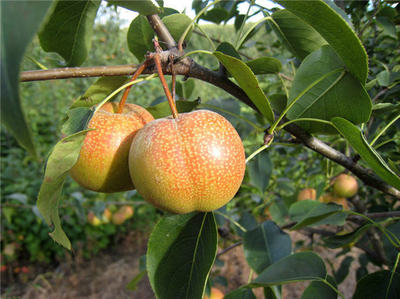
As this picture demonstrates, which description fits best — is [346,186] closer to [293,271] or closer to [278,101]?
[278,101]

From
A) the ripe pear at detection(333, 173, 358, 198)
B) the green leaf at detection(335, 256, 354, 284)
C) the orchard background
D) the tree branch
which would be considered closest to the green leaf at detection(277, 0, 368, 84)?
the orchard background

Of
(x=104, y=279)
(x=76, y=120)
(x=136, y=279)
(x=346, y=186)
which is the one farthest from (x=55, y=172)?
(x=104, y=279)

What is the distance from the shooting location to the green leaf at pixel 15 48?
27 cm

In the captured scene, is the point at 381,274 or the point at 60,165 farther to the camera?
the point at 381,274

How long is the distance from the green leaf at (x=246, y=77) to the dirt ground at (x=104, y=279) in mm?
2434

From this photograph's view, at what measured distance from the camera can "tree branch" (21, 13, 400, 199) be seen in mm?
630

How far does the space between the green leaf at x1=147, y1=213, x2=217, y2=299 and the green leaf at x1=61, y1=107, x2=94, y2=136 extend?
30 cm

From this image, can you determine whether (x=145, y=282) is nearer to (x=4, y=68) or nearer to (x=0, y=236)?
(x=0, y=236)

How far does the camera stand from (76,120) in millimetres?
649

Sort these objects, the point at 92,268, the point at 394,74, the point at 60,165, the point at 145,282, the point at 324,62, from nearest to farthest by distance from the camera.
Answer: the point at 60,165, the point at 324,62, the point at 394,74, the point at 145,282, the point at 92,268

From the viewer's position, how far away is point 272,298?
83 centimetres

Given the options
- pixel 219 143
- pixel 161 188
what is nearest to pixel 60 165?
pixel 161 188

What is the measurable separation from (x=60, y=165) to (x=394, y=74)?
98 centimetres

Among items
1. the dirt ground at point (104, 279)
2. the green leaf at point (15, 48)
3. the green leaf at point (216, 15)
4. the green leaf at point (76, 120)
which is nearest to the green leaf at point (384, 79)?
the green leaf at point (216, 15)
